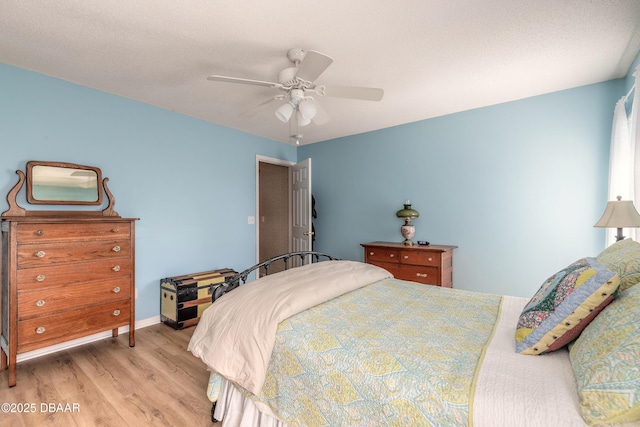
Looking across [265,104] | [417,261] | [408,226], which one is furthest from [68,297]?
[408,226]

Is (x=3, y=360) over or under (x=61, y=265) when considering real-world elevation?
under

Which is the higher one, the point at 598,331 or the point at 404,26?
the point at 404,26

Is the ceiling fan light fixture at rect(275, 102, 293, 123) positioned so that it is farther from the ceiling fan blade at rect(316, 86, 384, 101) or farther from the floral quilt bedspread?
the floral quilt bedspread

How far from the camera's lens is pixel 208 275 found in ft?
11.9

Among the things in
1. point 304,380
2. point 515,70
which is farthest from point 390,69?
point 304,380

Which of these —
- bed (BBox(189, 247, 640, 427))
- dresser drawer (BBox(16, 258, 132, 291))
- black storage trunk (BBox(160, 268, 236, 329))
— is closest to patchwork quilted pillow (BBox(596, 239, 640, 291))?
bed (BBox(189, 247, 640, 427))

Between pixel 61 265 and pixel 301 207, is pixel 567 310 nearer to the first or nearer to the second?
pixel 61 265

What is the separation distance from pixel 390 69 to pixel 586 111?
6.73 ft

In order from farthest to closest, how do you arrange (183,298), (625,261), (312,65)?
(183,298) < (312,65) < (625,261)

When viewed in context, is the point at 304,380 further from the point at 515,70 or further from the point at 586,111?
the point at 586,111

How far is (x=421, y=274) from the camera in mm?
3453

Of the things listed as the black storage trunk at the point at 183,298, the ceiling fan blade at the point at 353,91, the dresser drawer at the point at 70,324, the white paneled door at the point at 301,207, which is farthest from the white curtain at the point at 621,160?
the dresser drawer at the point at 70,324

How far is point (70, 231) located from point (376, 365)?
263cm

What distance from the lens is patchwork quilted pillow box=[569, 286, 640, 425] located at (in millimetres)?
760
